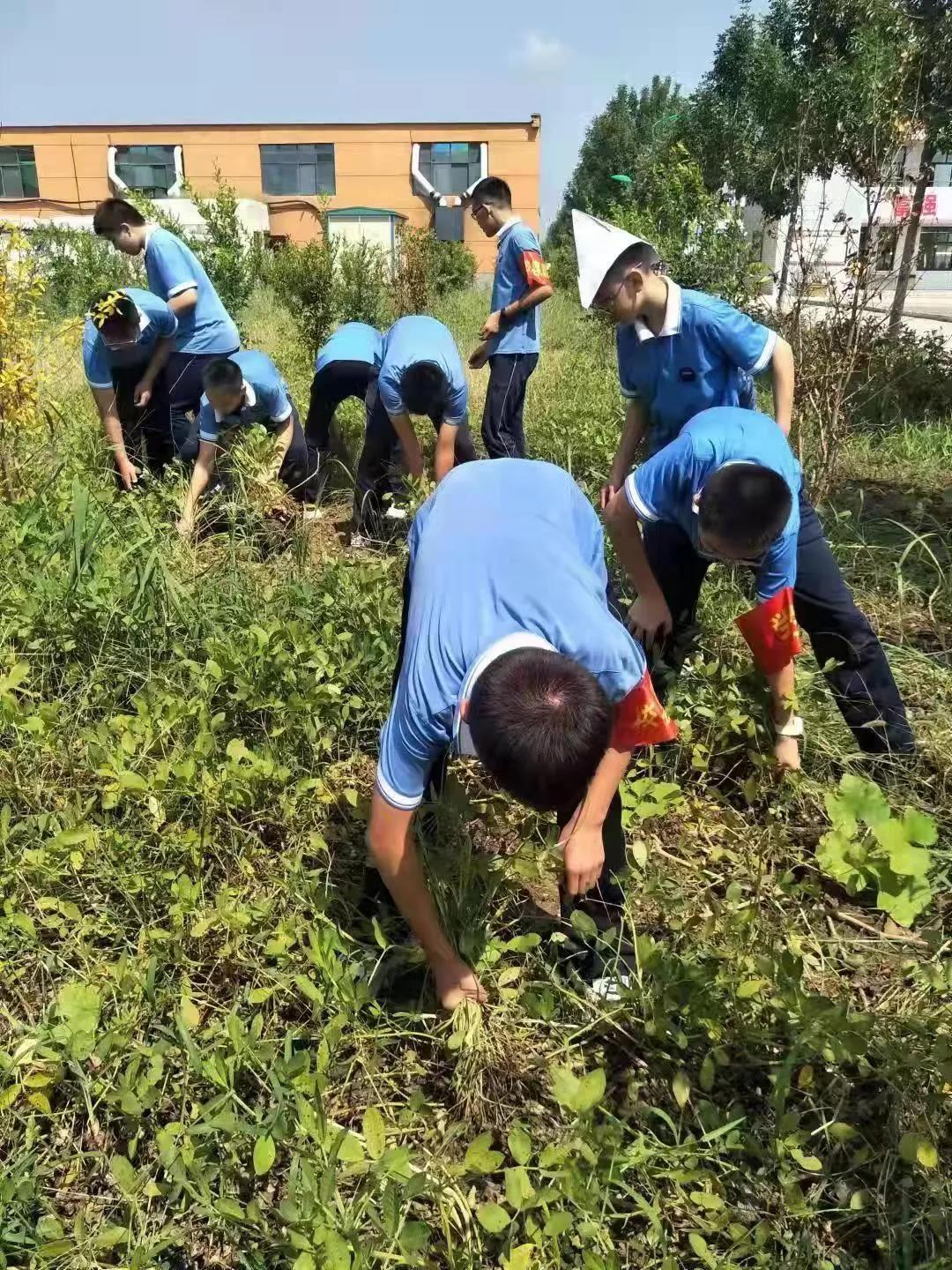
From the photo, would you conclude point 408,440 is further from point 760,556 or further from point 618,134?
point 618,134

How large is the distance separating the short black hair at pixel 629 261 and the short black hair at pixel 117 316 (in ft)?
8.07

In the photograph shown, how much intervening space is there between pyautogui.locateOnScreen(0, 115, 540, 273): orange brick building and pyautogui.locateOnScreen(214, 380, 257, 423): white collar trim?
29.9 meters

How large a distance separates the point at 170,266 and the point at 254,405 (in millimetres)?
808

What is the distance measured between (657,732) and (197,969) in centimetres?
116

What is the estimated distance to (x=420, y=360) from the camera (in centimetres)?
403

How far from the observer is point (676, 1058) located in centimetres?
174

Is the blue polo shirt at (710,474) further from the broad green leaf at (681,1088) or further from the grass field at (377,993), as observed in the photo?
the broad green leaf at (681,1088)

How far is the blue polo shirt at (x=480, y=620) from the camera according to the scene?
1.42 m

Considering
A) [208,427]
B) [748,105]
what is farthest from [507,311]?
[748,105]

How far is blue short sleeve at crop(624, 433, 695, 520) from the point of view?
2283 mm

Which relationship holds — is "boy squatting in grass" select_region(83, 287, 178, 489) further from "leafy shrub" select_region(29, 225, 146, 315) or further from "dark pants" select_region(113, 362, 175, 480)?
"leafy shrub" select_region(29, 225, 146, 315)

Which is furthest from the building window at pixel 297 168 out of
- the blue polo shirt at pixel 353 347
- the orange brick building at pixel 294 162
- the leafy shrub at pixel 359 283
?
the blue polo shirt at pixel 353 347

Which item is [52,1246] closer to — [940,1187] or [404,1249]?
[404,1249]

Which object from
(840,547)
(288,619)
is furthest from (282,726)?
(840,547)
